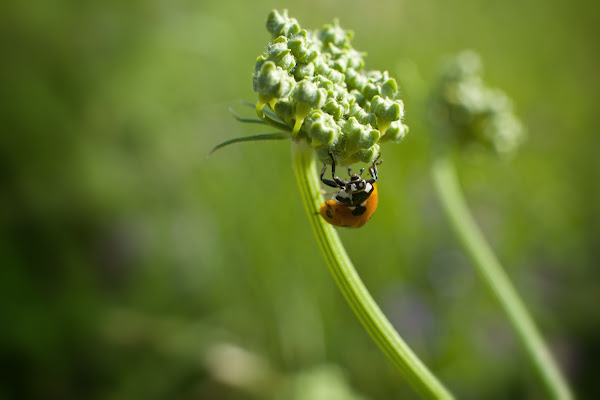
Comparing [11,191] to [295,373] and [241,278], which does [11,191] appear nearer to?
[241,278]

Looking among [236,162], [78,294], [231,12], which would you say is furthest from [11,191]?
[231,12]

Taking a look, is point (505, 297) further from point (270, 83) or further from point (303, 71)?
point (270, 83)

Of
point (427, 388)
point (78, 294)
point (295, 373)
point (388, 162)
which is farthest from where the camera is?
point (388, 162)

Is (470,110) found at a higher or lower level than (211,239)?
lower

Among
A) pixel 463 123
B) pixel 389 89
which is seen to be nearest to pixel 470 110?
pixel 463 123

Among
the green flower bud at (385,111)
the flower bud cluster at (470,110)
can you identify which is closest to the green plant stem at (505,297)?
the flower bud cluster at (470,110)

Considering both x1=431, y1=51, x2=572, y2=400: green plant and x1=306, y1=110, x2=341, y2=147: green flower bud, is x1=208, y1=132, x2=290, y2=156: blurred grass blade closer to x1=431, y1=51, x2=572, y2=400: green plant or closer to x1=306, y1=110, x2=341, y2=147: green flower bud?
x1=306, y1=110, x2=341, y2=147: green flower bud

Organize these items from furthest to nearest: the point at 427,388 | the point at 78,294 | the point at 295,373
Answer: the point at 78,294 → the point at 295,373 → the point at 427,388
